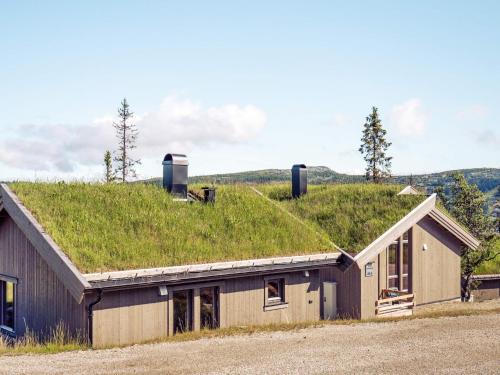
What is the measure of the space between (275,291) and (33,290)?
8.24m

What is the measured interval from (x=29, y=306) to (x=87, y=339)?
3305mm

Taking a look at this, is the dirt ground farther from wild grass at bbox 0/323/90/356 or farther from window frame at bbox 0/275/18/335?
window frame at bbox 0/275/18/335

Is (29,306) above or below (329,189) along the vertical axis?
below

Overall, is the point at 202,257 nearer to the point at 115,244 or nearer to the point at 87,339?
the point at 115,244

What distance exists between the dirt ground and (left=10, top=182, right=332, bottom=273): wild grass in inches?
120

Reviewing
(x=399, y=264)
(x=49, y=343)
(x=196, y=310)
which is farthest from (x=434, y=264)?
(x=49, y=343)

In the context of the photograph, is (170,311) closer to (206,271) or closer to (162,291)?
(162,291)

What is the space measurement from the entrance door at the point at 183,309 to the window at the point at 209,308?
1.90 feet

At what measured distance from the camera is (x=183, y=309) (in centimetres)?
1883

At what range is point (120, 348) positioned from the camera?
1530cm

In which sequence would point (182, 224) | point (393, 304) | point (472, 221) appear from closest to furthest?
point (182, 224)
point (393, 304)
point (472, 221)

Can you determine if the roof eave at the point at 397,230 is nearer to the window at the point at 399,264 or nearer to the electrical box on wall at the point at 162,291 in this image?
the window at the point at 399,264

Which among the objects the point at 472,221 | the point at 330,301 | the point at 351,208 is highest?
the point at 351,208

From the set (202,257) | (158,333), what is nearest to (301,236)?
(202,257)
